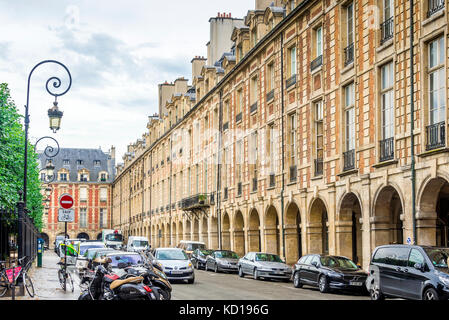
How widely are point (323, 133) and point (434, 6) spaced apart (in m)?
9.11

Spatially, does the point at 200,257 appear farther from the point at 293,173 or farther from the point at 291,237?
the point at 293,173

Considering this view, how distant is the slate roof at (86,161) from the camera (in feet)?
360

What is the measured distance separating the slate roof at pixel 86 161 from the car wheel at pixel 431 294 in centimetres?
9670

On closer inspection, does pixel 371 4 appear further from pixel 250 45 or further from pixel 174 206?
pixel 174 206

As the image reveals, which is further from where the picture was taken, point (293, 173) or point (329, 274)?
point (293, 173)

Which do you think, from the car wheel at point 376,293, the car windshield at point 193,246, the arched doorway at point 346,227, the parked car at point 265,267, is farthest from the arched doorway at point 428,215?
the car windshield at point 193,246

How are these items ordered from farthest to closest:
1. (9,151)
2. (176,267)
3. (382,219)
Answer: (9,151) → (176,267) → (382,219)

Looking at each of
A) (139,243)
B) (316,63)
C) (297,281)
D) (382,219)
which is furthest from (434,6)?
(139,243)

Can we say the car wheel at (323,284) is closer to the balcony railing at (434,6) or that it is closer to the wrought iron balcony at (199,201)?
the balcony railing at (434,6)

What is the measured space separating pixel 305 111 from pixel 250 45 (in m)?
10.6

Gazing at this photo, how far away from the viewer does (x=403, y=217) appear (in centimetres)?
2238

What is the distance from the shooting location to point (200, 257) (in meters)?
38.7

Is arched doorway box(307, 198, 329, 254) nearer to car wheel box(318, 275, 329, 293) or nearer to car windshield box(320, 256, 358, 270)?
car windshield box(320, 256, 358, 270)

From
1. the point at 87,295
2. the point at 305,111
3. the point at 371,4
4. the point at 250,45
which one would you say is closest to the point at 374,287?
the point at 87,295
